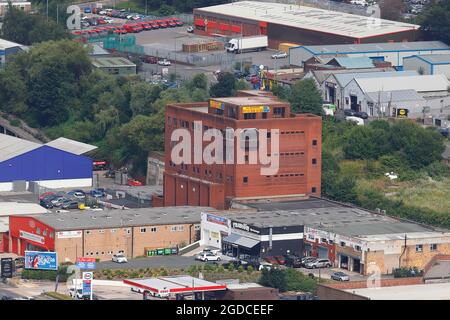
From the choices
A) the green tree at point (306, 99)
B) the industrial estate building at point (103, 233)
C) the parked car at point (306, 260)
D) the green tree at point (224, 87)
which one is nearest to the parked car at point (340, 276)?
the parked car at point (306, 260)

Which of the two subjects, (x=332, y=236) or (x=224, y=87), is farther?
(x=224, y=87)

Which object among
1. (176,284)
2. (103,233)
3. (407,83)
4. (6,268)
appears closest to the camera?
(176,284)

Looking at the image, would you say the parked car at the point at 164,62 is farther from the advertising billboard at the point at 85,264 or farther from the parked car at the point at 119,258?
the advertising billboard at the point at 85,264

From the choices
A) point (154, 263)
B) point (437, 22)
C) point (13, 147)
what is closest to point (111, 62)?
point (437, 22)

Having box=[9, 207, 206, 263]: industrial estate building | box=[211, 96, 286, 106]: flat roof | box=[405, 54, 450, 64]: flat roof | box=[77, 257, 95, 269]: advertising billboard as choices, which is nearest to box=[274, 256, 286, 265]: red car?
box=[9, 207, 206, 263]: industrial estate building

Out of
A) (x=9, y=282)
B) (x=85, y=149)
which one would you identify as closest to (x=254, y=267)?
(x=9, y=282)

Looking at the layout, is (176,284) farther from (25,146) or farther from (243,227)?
(25,146)
